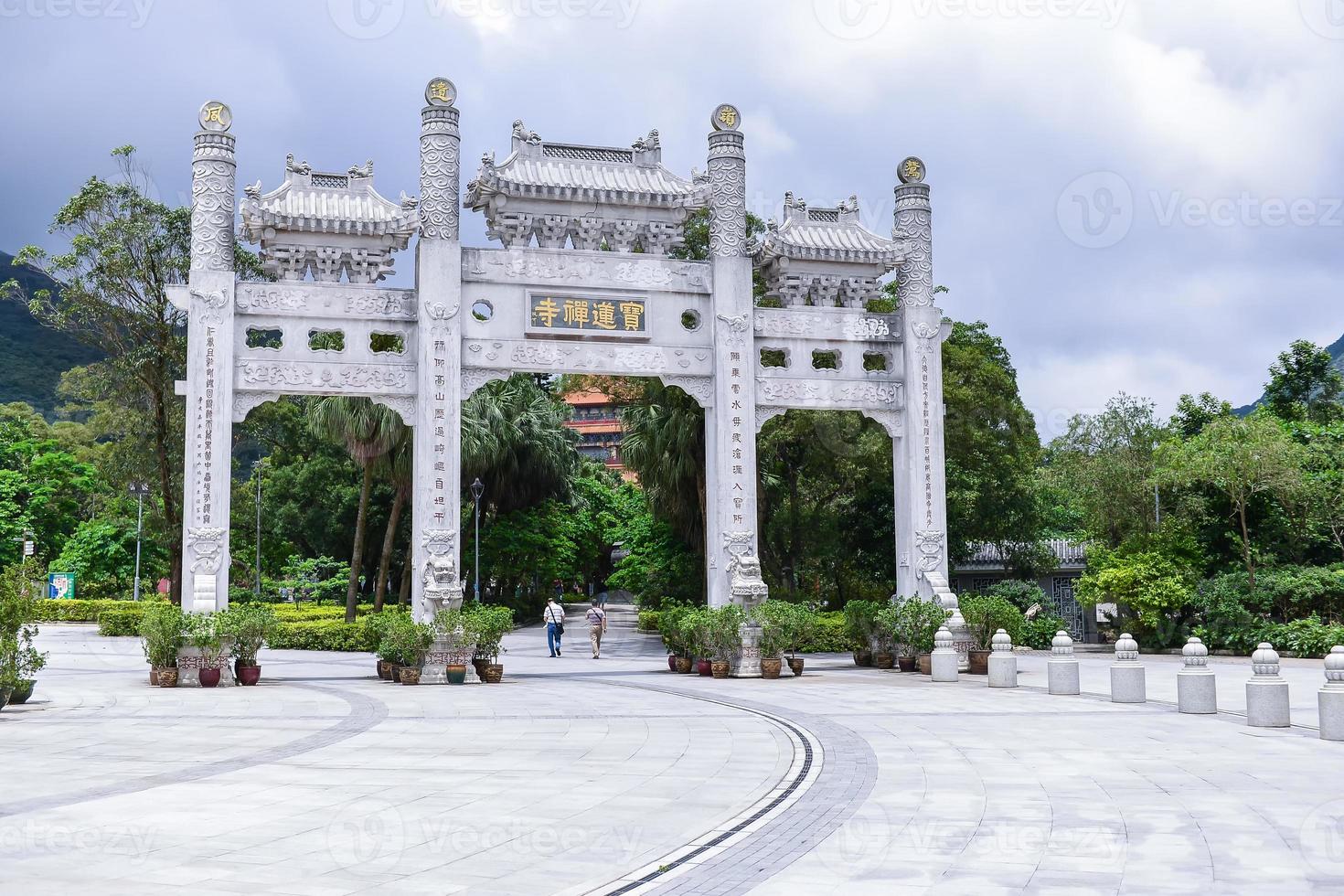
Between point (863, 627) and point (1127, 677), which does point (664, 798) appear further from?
point (863, 627)

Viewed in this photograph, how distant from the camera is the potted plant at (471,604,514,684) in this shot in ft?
55.6

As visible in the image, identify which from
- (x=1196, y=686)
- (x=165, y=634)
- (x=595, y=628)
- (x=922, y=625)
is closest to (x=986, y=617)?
(x=922, y=625)

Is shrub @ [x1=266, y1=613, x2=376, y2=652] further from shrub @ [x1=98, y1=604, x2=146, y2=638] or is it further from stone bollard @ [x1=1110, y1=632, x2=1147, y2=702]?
stone bollard @ [x1=1110, y1=632, x2=1147, y2=702]

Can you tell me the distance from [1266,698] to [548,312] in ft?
36.5

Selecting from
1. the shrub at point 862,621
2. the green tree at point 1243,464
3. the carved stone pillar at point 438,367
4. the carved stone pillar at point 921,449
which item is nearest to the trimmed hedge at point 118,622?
the carved stone pillar at point 438,367

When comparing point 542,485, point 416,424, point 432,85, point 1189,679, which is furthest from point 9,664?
point 542,485

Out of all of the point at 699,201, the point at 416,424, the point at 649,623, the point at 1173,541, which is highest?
the point at 699,201

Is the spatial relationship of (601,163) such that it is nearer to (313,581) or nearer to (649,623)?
(649,623)

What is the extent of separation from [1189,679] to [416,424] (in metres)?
10.9

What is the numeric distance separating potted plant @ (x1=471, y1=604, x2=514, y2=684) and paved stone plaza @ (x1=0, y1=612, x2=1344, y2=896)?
285 cm

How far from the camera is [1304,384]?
2986 centimetres

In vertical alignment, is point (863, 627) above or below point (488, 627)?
below

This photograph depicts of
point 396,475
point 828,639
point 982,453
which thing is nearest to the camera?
point 828,639

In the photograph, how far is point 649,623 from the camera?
32.6m
